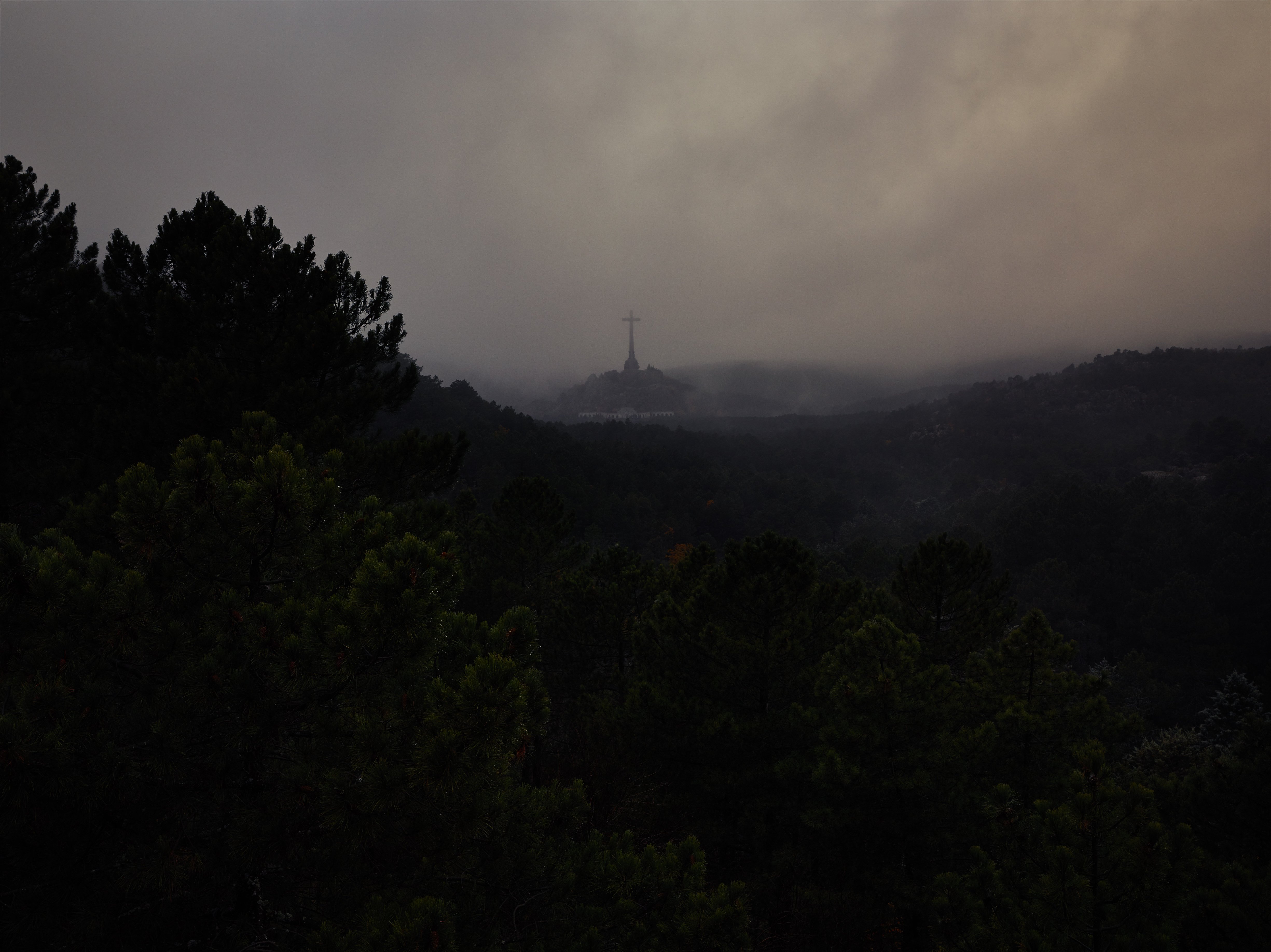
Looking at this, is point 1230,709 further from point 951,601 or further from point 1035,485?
point 1035,485

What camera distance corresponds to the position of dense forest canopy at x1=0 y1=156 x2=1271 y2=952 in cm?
327

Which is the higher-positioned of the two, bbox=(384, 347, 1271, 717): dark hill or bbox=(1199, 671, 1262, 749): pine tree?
bbox=(384, 347, 1271, 717): dark hill

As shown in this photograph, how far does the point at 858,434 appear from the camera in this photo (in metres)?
160

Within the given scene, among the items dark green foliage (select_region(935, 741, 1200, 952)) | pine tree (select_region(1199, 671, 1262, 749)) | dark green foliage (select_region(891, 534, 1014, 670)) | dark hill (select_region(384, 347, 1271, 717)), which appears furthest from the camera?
dark hill (select_region(384, 347, 1271, 717))

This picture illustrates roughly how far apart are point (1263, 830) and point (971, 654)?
14.4ft

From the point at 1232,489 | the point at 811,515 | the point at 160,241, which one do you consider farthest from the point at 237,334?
the point at 1232,489

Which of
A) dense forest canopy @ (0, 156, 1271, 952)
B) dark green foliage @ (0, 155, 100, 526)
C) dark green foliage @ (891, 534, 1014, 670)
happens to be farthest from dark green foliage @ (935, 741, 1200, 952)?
dark green foliage @ (0, 155, 100, 526)

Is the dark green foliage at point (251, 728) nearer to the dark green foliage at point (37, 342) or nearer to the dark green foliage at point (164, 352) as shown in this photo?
the dark green foliage at point (164, 352)

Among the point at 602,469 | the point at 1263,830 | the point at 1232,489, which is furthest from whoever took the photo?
the point at 602,469

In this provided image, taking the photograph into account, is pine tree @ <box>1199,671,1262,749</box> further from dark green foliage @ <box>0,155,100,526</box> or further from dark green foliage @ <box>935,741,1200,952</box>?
A: dark green foliage @ <box>0,155,100,526</box>

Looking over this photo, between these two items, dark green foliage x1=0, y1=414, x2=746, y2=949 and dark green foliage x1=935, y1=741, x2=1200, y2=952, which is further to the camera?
dark green foliage x1=935, y1=741, x2=1200, y2=952

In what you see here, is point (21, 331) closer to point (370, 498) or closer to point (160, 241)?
point (160, 241)

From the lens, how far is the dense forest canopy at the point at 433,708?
3273 mm

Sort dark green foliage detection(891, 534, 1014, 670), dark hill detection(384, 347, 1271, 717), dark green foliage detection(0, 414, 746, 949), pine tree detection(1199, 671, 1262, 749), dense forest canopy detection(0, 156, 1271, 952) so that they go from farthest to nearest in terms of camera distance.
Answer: dark hill detection(384, 347, 1271, 717) → pine tree detection(1199, 671, 1262, 749) → dark green foliage detection(891, 534, 1014, 670) → dense forest canopy detection(0, 156, 1271, 952) → dark green foliage detection(0, 414, 746, 949)
